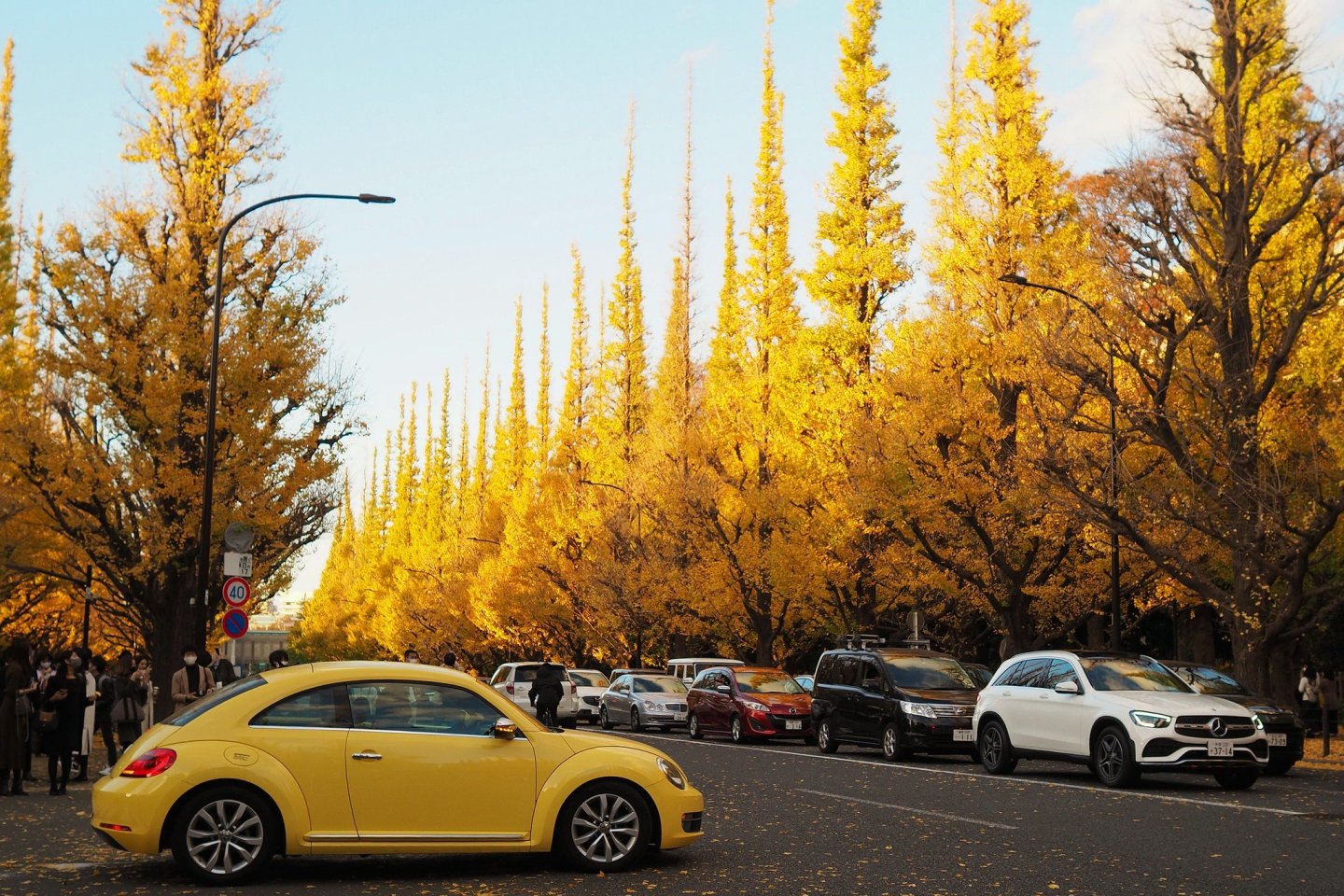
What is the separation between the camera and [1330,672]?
3791cm

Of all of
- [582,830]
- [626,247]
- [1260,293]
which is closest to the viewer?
[582,830]

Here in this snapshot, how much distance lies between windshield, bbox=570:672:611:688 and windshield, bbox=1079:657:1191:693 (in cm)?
2624

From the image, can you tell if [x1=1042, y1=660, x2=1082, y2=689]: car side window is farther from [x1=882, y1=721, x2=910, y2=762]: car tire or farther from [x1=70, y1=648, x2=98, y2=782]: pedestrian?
[x1=70, y1=648, x2=98, y2=782]: pedestrian

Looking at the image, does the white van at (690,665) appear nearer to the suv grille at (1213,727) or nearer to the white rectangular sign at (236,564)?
the white rectangular sign at (236,564)

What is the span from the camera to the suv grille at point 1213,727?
1727 cm

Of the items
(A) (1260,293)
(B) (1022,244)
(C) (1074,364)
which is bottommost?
(C) (1074,364)

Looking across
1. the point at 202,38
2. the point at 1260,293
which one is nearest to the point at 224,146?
the point at 202,38

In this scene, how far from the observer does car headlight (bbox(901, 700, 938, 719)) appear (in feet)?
75.8

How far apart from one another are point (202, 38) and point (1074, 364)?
63.1 ft

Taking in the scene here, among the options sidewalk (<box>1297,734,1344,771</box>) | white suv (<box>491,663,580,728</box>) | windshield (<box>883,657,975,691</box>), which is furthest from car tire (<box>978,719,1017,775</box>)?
white suv (<box>491,663,580,728</box>)

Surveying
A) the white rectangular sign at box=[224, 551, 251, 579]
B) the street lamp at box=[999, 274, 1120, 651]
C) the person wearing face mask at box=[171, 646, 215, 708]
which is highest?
the street lamp at box=[999, 274, 1120, 651]

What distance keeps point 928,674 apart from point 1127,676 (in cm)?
579

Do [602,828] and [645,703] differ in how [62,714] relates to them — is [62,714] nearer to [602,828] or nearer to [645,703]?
[602,828]

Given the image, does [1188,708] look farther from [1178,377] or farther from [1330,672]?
[1330,672]
